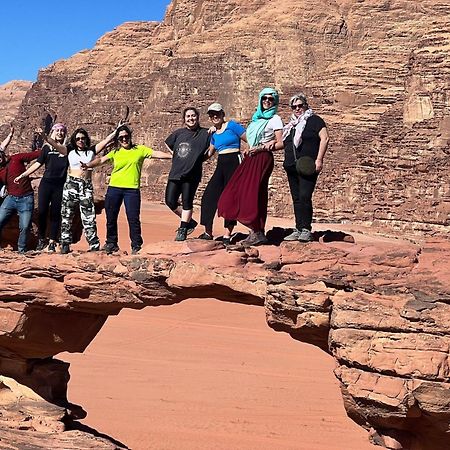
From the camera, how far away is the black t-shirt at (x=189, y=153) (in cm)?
767

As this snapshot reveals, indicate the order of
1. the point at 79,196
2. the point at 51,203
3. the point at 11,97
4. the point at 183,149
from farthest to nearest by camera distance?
the point at 11,97
the point at 51,203
the point at 79,196
the point at 183,149

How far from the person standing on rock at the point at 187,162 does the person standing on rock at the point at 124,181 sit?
1.07ft

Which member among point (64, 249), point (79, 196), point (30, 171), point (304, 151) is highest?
point (304, 151)

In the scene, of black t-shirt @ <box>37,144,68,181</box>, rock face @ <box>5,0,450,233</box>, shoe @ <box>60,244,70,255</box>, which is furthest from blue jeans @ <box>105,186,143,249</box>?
rock face @ <box>5,0,450,233</box>

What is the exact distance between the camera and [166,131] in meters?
70.8

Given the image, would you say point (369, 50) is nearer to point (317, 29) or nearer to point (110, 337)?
point (317, 29)

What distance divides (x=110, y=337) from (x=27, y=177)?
720 centimetres

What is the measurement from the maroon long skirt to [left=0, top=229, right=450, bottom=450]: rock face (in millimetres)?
293

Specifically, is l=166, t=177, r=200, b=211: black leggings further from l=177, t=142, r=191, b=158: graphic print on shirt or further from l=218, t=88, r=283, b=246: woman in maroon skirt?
l=218, t=88, r=283, b=246: woman in maroon skirt

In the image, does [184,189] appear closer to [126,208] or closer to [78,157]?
[126,208]

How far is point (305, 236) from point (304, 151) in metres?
0.77

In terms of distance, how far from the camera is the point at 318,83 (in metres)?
65.2

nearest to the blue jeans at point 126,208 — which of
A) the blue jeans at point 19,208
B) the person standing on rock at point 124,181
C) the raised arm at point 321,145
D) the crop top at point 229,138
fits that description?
the person standing on rock at point 124,181

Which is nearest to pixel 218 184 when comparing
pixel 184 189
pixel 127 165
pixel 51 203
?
pixel 184 189
